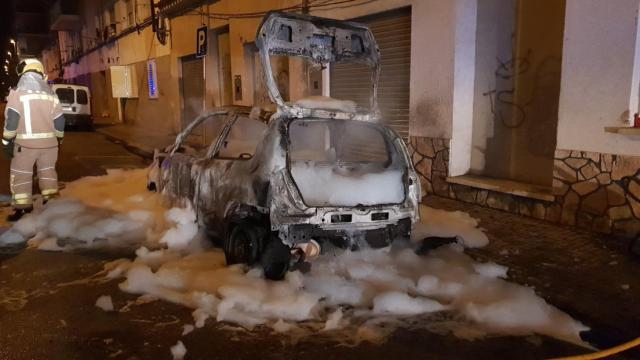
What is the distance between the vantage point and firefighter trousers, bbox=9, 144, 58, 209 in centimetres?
674

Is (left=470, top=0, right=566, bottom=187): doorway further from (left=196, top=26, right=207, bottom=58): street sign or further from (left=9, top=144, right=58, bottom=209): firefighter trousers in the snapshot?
(left=196, top=26, right=207, bottom=58): street sign

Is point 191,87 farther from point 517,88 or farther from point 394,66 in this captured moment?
point 517,88

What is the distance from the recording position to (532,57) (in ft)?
23.8

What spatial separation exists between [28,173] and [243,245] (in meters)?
3.90

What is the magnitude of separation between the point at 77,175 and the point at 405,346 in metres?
9.29

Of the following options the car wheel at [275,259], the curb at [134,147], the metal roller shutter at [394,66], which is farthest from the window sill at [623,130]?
the curb at [134,147]

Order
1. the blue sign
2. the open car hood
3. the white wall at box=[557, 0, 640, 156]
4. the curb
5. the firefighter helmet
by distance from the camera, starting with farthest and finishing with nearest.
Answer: the blue sign < the curb < the firefighter helmet < the white wall at box=[557, 0, 640, 156] < the open car hood

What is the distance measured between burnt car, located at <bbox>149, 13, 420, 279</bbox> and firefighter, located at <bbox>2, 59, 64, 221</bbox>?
→ 2507 mm

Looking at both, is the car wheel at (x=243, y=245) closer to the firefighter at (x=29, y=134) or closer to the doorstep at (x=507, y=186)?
the firefighter at (x=29, y=134)

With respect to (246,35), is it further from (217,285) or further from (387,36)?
(217,285)

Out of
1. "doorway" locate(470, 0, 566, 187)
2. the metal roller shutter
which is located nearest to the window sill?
"doorway" locate(470, 0, 566, 187)

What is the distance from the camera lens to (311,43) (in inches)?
215

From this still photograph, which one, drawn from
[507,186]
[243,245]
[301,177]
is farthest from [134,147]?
[301,177]

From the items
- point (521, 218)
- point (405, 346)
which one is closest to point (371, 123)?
point (405, 346)
